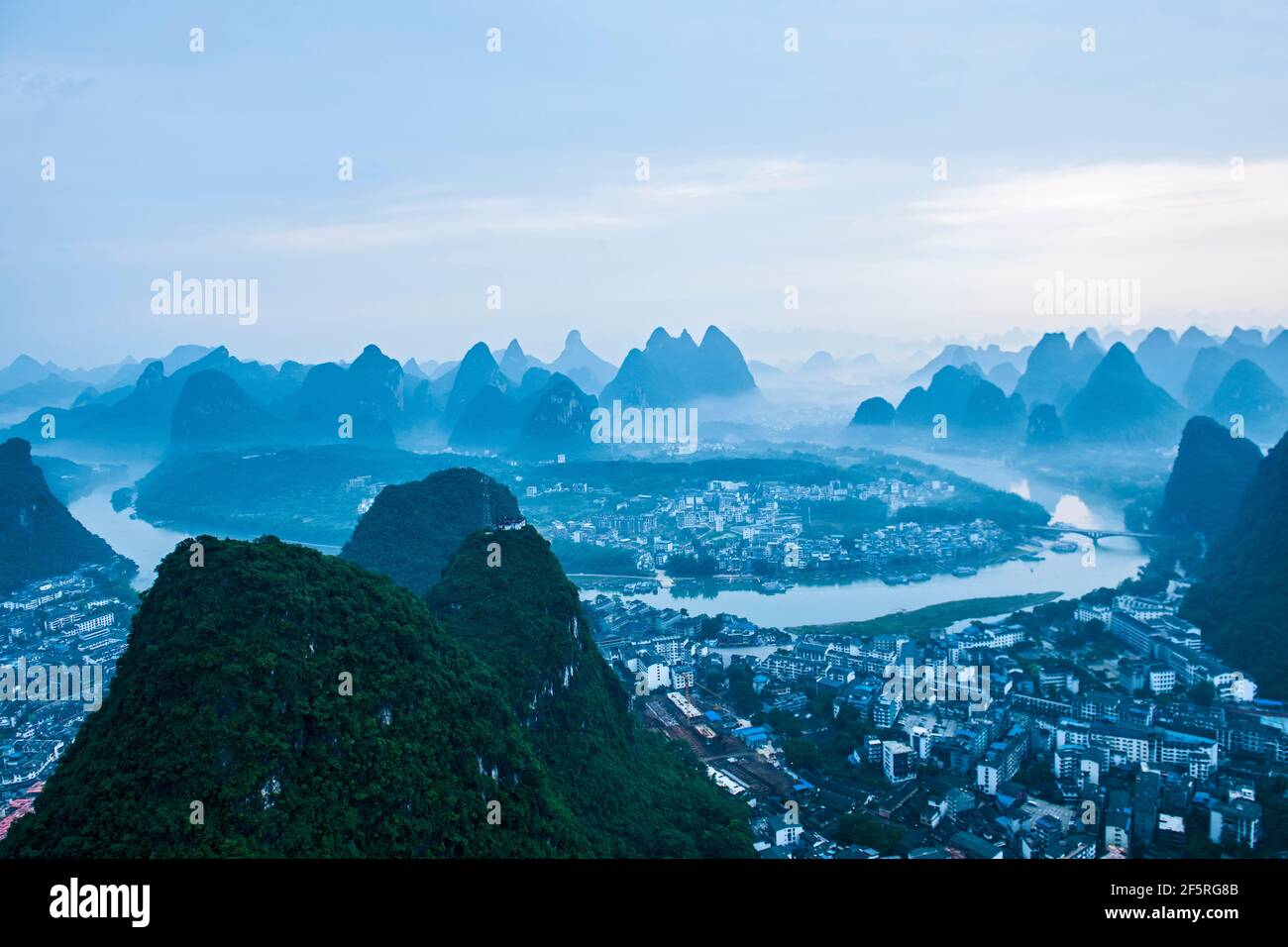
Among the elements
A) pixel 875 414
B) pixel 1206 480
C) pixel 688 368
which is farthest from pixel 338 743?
pixel 688 368

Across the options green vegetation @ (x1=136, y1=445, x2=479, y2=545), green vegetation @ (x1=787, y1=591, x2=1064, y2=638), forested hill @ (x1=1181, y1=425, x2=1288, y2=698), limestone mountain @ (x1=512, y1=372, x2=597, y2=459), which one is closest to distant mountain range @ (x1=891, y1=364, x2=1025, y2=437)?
limestone mountain @ (x1=512, y1=372, x2=597, y2=459)

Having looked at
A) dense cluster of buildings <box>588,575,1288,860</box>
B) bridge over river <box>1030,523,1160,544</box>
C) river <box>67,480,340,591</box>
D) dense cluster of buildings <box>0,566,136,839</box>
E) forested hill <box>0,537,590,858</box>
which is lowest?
dense cluster of buildings <box>588,575,1288,860</box>

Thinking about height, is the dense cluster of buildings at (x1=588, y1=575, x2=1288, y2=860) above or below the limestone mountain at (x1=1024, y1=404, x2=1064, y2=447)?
below

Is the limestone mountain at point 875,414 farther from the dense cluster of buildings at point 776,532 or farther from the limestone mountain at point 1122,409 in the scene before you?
the dense cluster of buildings at point 776,532

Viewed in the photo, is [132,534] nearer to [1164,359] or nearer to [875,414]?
[875,414]

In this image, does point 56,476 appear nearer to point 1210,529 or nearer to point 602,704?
point 602,704

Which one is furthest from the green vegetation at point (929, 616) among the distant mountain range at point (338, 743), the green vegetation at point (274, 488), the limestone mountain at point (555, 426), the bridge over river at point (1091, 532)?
the limestone mountain at point (555, 426)

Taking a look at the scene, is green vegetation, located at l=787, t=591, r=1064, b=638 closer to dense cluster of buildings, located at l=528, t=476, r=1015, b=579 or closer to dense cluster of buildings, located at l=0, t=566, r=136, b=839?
dense cluster of buildings, located at l=528, t=476, r=1015, b=579
